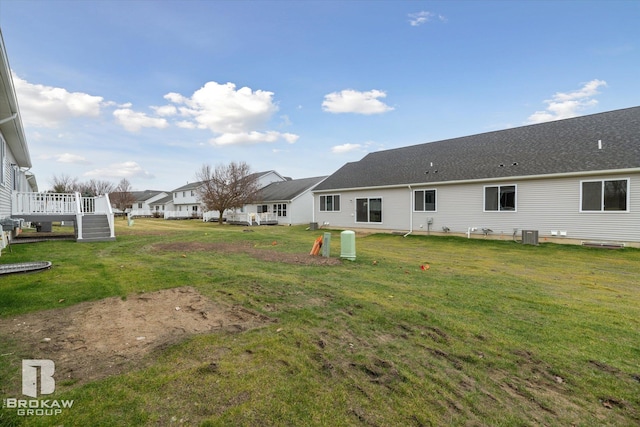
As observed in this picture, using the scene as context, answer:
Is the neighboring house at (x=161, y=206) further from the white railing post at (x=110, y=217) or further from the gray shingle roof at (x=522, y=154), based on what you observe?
the white railing post at (x=110, y=217)

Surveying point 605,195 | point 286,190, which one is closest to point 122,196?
point 286,190

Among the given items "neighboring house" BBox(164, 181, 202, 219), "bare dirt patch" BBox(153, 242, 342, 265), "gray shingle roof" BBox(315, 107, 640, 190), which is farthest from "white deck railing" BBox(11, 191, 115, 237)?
"neighboring house" BBox(164, 181, 202, 219)

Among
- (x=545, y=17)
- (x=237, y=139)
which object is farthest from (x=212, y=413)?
(x=237, y=139)

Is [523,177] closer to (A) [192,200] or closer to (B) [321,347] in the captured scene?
(B) [321,347]

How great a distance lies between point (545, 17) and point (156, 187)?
8909cm

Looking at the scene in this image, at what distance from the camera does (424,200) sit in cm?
1800

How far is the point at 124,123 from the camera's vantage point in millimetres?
21500

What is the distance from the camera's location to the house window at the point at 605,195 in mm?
12172

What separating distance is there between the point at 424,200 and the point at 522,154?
5.53 metres

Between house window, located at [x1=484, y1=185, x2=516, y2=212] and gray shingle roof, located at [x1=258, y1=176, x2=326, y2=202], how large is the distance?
18.6 meters

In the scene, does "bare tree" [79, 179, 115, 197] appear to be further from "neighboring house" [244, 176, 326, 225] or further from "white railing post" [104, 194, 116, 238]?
"white railing post" [104, 194, 116, 238]

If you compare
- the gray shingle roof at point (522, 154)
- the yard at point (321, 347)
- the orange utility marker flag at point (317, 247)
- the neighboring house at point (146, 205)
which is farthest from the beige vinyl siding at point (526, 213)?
the neighboring house at point (146, 205)

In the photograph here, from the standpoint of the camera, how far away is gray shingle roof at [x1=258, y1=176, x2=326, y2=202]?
3105 cm

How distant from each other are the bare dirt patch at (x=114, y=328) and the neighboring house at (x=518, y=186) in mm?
15027
